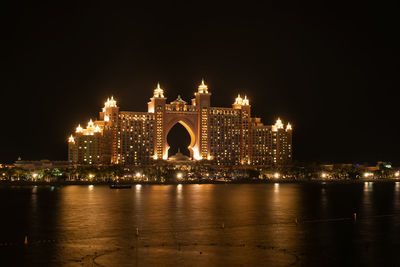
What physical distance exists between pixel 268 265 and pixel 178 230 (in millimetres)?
19901

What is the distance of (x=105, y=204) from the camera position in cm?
9069

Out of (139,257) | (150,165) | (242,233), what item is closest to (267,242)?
(242,233)

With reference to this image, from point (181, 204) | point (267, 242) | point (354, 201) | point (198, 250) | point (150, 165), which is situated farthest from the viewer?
point (150, 165)

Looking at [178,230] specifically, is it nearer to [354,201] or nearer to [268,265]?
[268,265]

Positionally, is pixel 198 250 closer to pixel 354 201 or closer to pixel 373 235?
pixel 373 235

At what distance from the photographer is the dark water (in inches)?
1718

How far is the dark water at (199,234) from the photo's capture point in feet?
143

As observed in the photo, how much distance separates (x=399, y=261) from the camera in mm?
43031

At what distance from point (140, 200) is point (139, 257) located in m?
55.8

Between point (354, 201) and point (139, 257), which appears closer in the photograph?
point (139, 257)

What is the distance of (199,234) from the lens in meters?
56.0

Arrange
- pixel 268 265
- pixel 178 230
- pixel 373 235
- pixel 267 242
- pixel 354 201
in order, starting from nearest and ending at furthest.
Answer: pixel 268 265 → pixel 267 242 → pixel 373 235 → pixel 178 230 → pixel 354 201

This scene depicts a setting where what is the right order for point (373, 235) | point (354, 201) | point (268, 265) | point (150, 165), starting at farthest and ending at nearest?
1. point (150, 165)
2. point (354, 201)
3. point (373, 235)
4. point (268, 265)

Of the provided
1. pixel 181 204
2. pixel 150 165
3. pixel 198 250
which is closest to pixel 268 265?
pixel 198 250
